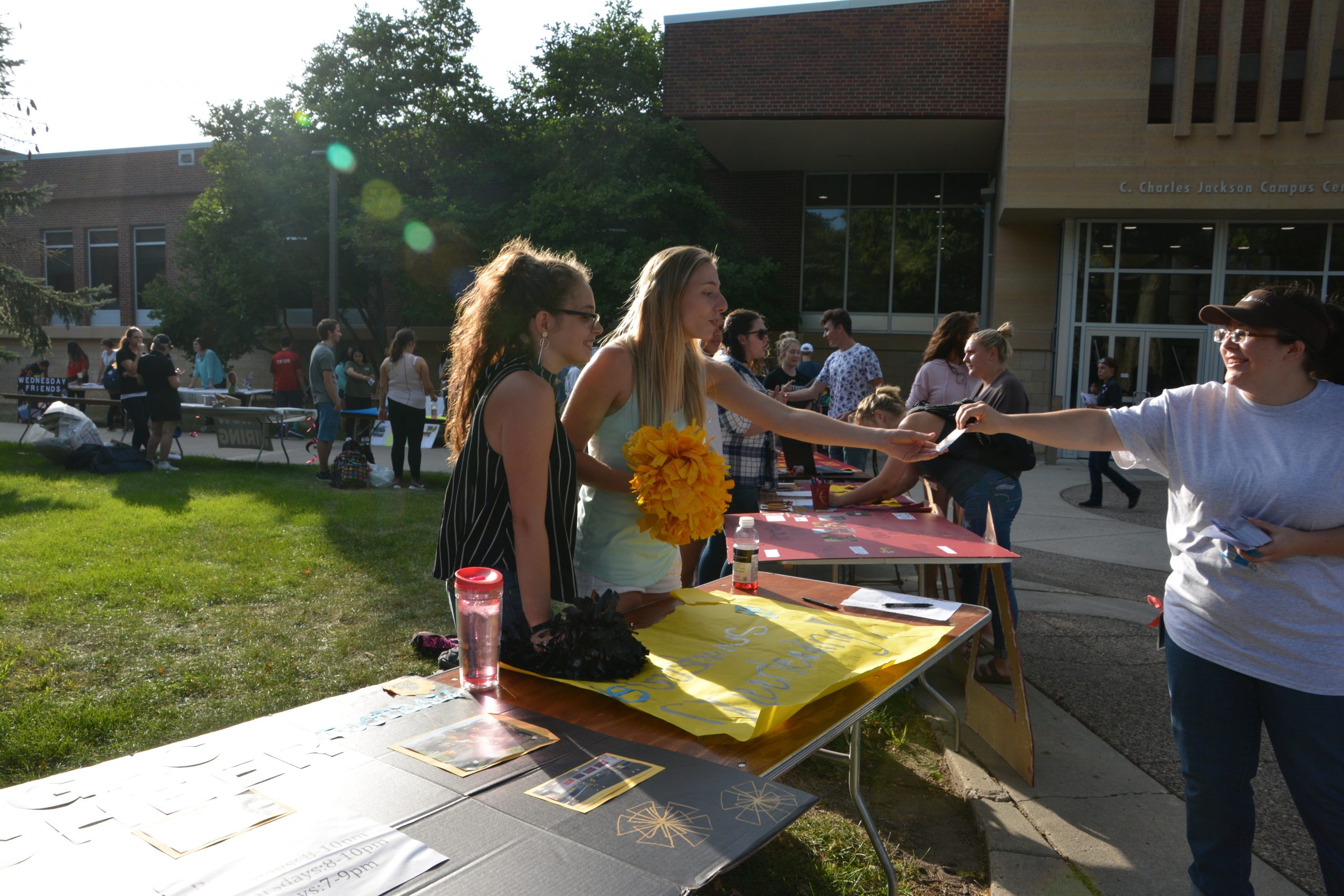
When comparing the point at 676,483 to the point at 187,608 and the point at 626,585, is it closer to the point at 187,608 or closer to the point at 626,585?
the point at 626,585

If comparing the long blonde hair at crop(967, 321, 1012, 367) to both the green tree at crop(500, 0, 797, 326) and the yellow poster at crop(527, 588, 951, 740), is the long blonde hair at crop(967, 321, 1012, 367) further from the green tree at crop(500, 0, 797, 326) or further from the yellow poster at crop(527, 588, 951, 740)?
the green tree at crop(500, 0, 797, 326)

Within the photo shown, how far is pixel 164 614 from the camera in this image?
18.1 feet

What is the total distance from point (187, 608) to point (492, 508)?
4489 mm

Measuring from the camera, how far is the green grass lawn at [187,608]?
158 inches

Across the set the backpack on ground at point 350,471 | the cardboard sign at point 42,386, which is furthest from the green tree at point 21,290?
the backpack on ground at point 350,471

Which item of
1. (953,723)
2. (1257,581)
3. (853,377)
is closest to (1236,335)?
(1257,581)

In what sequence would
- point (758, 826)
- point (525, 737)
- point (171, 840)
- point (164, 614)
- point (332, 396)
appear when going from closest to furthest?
1. point (171, 840)
2. point (758, 826)
3. point (525, 737)
4. point (164, 614)
5. point (332, 396)

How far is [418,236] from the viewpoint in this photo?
20.6 metres

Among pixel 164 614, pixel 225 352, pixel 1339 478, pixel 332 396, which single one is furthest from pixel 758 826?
pixel 225 352

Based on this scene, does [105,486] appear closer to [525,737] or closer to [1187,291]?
[525,737]

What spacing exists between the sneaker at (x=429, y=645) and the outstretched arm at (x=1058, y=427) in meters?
3.34

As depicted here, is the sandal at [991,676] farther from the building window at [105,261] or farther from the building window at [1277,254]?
the building window at [105,261]

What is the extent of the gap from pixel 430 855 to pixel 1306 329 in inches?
91.2

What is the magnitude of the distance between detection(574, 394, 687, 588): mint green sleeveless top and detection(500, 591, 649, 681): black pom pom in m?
0.62
